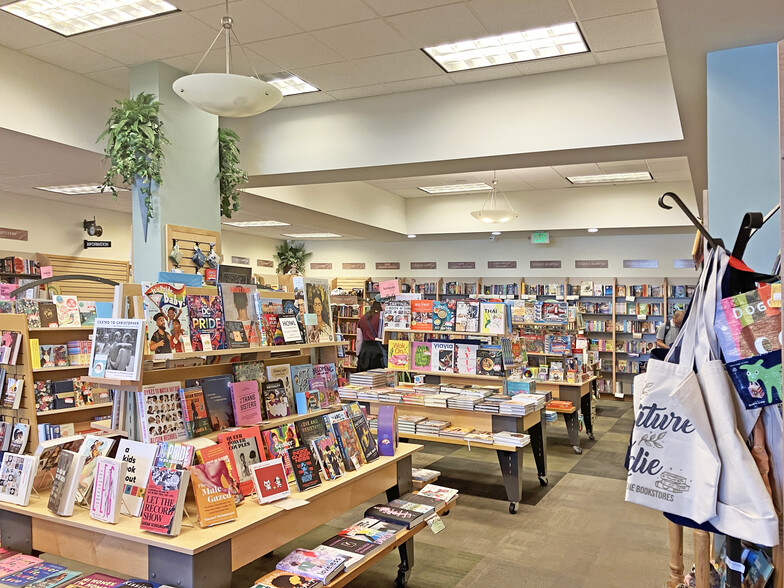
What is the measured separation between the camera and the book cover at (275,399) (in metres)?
3.40

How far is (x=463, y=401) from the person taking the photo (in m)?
5.41

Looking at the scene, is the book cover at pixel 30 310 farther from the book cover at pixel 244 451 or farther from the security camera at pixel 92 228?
the security camera at pixel 92 228

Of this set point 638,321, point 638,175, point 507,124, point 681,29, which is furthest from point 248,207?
point 638,321

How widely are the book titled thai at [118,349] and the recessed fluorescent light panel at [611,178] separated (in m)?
7.56

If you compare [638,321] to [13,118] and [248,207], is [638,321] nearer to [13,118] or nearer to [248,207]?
[248,207]

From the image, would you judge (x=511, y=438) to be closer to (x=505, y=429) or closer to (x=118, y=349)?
(x=505, y=429)

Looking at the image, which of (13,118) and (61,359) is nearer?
(13,118)

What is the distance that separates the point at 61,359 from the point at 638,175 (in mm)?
7637

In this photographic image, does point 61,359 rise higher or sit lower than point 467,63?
lower

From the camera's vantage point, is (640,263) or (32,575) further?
(640,263)

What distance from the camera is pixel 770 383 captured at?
4.29 feet

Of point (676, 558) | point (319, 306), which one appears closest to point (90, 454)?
point (319, 306)

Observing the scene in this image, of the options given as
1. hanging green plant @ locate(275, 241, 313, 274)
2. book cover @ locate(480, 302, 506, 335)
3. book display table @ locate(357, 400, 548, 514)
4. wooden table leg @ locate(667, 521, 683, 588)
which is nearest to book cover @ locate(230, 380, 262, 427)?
wooden table leg @ locate(667, 521, 683, 588)

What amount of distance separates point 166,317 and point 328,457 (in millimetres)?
1048
